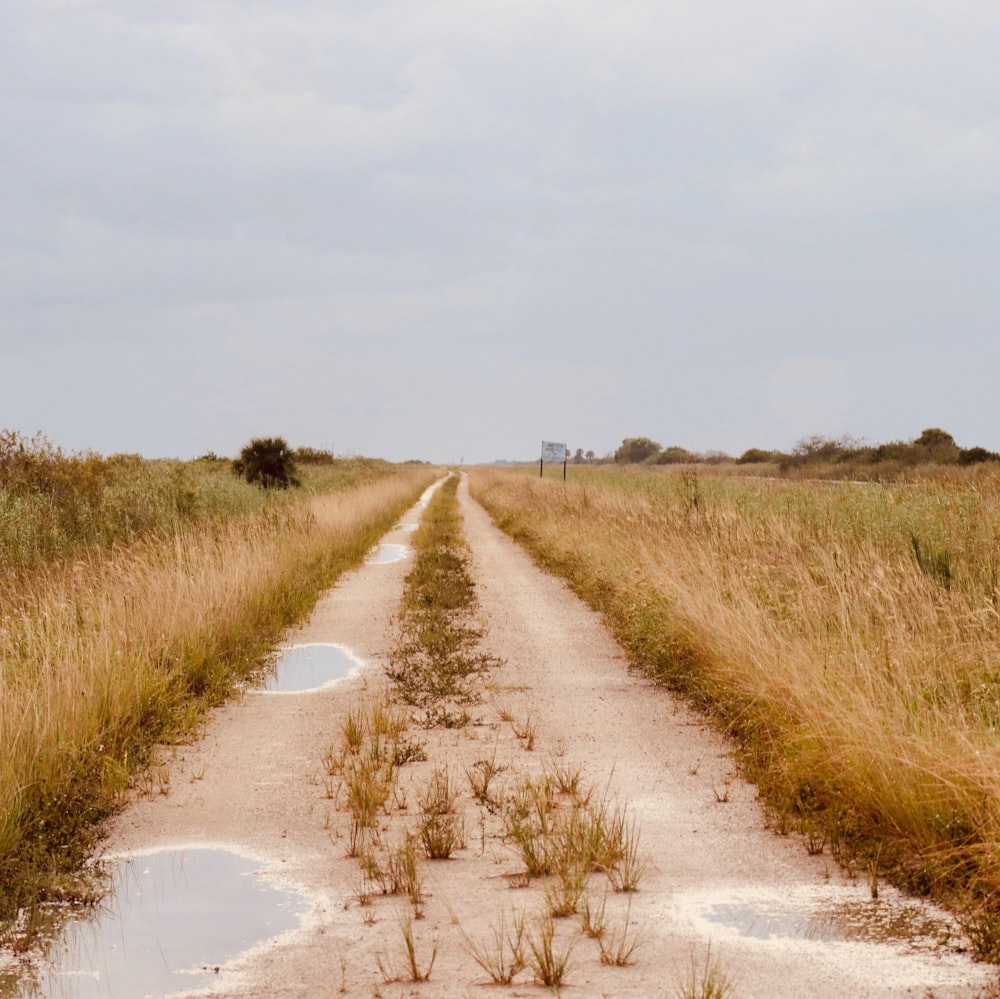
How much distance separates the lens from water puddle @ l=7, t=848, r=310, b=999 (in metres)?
3.75

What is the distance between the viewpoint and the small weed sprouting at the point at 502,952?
142 inches

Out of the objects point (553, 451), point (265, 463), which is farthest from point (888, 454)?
point (265, 463)

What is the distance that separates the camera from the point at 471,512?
1442 inches

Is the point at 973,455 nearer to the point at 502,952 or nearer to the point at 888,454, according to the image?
the point at 888,454

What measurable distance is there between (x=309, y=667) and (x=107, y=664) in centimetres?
296

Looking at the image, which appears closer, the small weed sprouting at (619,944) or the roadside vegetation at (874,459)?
the small weed sprouting at (619,944)

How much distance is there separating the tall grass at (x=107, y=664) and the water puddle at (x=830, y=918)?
3328mm

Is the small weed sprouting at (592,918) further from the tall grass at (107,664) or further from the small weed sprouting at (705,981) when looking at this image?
the tall grass at (107,664)

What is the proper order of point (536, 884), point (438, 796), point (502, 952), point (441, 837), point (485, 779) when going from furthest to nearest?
1. point (485, 779)
2. point (438, 796)
3. point (441, 837)
4. point (536, 884)
5. point (502, 952)

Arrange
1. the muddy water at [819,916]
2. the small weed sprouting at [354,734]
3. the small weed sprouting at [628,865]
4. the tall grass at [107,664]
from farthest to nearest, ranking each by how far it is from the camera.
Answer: the small weed sprouting at [354,734]
the tall grass at [107,664]
the small weed sprouting at [628,865]
the muddy water at [819,916]

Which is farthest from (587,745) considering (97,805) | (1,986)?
(1,986)

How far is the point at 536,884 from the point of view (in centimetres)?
451

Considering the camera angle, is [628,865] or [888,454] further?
[888,454]

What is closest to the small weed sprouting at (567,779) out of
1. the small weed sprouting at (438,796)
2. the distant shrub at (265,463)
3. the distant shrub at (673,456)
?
the small weed sprouting at (438,796)
